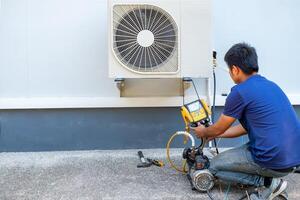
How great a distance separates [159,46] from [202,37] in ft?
1.10

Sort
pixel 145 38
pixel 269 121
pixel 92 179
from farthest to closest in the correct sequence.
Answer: pixel 145 38
pixel 92 179
pixel 269 121

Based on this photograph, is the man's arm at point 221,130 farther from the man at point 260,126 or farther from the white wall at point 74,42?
the white wall at point 74,42

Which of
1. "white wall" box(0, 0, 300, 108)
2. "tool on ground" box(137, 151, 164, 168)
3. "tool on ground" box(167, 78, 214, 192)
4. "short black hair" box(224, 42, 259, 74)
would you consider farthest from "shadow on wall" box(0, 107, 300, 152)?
"short black hair" box(224, 42, 259, 74)

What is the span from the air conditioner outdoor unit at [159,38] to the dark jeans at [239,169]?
0.71m

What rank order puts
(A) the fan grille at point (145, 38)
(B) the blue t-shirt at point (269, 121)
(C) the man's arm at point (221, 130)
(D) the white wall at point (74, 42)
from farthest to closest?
(D) the white wall at point (74, 42) → (A) the fan grille at point (145, 38) → (C) the man's arm at point (221, 130) → (B) the blue t-shirt at point (269, 121)

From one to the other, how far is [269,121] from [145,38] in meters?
1.07

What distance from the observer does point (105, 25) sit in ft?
9.86

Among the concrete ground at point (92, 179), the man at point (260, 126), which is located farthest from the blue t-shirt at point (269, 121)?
the concrete ground at point (92, 179)

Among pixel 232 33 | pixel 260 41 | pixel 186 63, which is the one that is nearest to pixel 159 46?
pixel 186 63

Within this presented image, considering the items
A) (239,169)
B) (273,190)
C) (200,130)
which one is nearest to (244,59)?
(200,130)

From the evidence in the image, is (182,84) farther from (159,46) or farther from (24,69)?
(24,69)

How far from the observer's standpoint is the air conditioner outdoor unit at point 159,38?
8.34ft

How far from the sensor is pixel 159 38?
256 centimetres

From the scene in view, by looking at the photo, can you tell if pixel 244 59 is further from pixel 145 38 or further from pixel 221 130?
pixel 145 38
